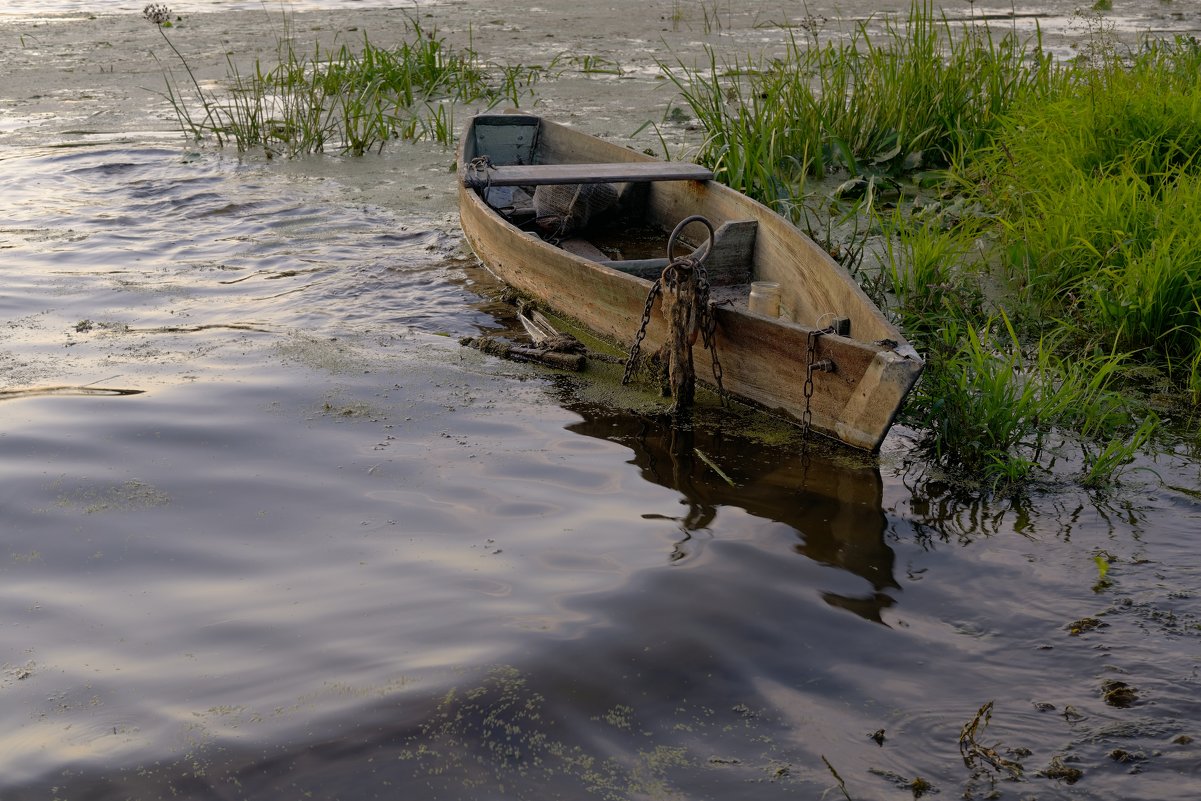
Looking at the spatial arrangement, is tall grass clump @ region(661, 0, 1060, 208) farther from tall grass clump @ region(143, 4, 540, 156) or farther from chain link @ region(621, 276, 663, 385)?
tall grass clump @ region(143, 4, 540, 156)

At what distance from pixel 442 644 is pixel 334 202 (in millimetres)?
5127

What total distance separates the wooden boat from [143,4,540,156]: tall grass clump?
1.41 m

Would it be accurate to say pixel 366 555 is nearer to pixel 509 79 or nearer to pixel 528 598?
pixel 528 598

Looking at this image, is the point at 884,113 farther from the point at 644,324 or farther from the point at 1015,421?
the point at 1015,421

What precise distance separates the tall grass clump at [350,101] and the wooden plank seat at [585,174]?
2.35 m

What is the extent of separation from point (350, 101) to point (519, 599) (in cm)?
649

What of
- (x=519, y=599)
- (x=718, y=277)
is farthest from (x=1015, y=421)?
(x=519, y=599)

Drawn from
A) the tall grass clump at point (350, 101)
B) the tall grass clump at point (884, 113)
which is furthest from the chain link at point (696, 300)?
the tall grass clump at point (350, 101)

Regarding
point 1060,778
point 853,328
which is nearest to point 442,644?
point 1060,778

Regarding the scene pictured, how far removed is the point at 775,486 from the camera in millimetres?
3715

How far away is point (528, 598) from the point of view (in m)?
3.01

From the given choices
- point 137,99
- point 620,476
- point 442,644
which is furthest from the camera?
point 137,99

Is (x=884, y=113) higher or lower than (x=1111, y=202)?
higher

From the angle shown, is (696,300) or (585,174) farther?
(585,174)
